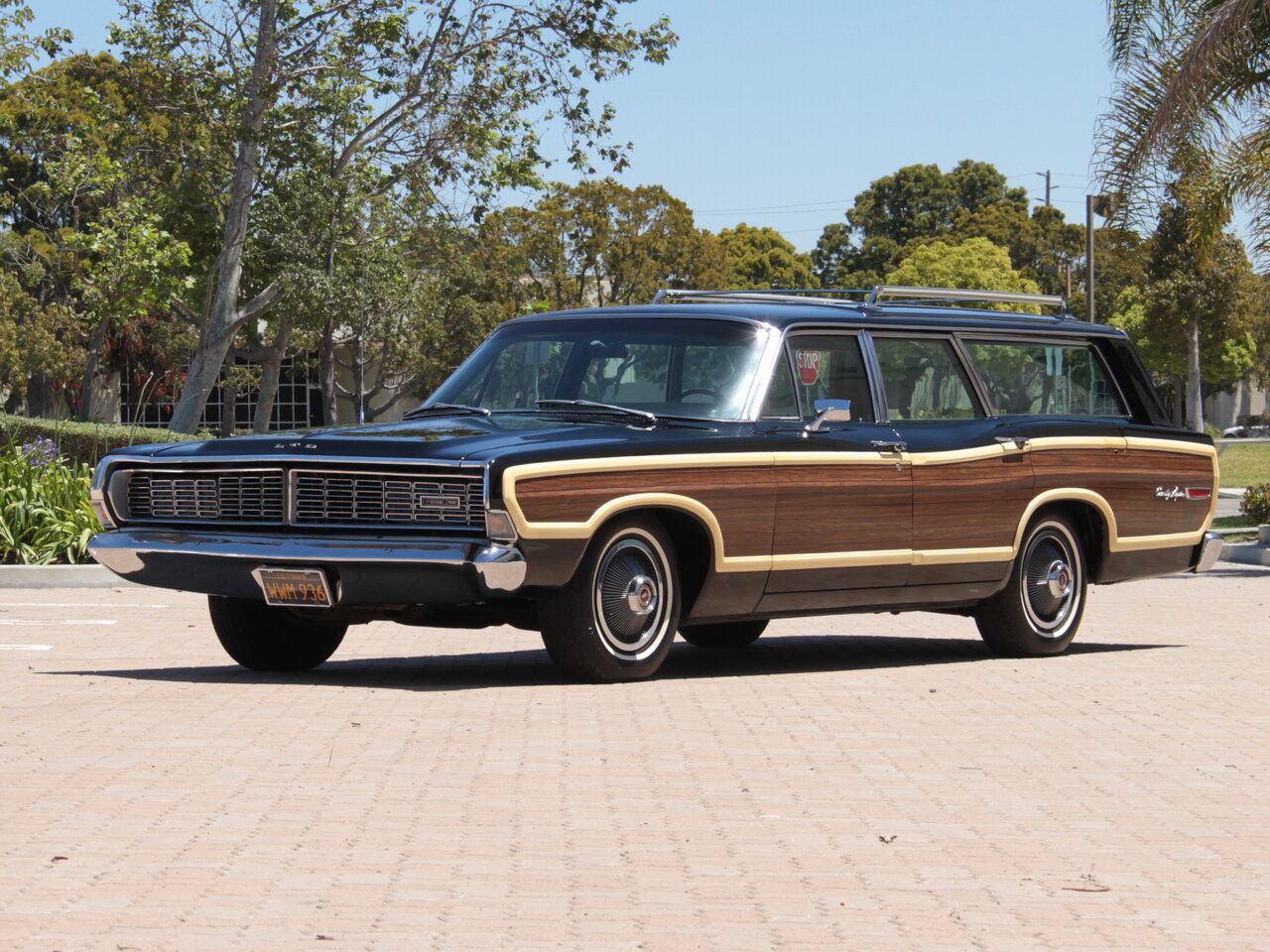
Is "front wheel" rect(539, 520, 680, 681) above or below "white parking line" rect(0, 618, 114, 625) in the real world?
above

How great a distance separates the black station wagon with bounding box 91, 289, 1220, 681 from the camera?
9469mm

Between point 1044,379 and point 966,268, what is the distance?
76.2 meters

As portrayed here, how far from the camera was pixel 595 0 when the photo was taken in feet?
114

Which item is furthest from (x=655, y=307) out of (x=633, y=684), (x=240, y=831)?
(x=240, y=831)

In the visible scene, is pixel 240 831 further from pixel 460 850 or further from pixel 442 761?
pixel 442 761

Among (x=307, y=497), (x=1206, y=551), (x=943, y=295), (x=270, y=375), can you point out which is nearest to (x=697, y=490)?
(x=307, y=497)

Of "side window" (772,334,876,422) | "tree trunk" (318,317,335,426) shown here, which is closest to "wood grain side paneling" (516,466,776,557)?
"side window" (772,334,876,422)

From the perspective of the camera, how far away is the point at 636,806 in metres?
7.01

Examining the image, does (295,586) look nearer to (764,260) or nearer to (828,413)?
(828,413)

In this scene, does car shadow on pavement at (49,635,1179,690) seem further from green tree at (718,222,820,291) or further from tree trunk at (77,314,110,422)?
green tree at (718,222,820,291)

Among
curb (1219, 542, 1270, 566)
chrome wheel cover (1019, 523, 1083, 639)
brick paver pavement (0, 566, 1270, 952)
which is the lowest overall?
curb (1219, 542, 1270, 566)

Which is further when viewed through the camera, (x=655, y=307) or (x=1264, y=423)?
(x=1264, y=423)

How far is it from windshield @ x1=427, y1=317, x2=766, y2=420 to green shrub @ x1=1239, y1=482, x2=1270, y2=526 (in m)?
19.7

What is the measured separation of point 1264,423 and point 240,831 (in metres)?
119
